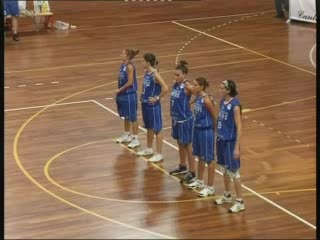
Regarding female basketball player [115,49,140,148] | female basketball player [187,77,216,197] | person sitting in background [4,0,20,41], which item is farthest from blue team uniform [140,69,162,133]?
person sitting in background [4,0,20,41]

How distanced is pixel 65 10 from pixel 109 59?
4355 mm

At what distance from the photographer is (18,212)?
22.0ft

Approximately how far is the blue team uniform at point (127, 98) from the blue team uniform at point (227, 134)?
1925 mm

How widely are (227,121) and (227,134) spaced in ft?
0.37

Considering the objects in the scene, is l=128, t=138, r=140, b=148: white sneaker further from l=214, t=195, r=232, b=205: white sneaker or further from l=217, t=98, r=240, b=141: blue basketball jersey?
l=217, t=98, r=240, b=141: blue basketball jersey

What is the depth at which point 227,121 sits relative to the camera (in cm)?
651

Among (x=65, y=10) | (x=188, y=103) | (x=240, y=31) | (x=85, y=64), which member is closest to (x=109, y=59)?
(x=85, y=64)

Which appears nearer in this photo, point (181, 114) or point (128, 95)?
point (181, 114)

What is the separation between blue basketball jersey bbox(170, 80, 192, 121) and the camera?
24.1ft

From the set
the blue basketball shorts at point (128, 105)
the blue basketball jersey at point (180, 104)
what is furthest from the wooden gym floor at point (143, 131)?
the blue basketball jersey at point (180, 104)

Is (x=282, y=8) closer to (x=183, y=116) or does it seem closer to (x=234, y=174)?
(x=183, y=116)

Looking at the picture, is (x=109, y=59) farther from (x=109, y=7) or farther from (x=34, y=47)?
(x=109, y=7)

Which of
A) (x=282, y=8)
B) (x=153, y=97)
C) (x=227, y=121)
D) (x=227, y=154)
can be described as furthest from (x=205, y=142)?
(x=282, y=8)

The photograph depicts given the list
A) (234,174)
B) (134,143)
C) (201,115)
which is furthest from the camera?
(134,143)
